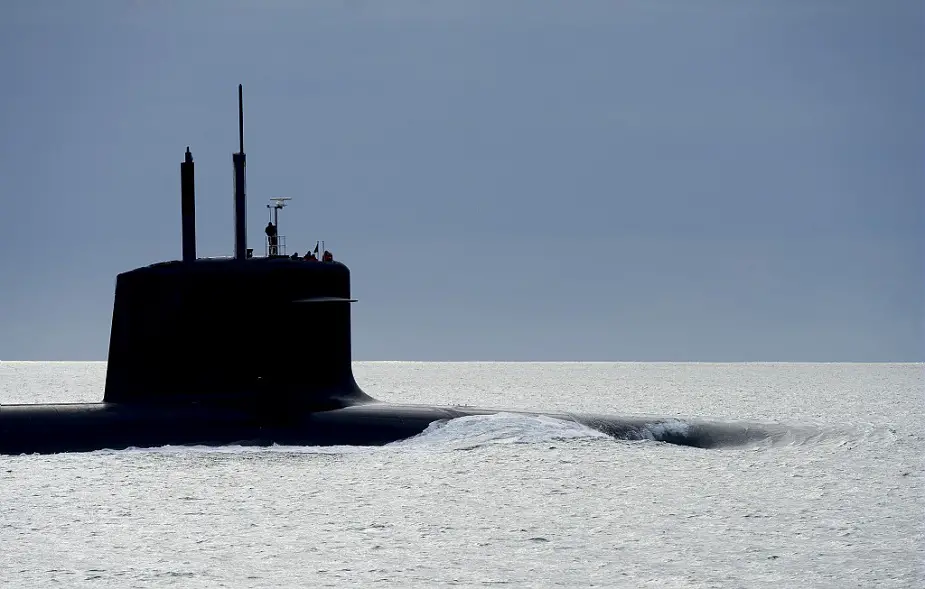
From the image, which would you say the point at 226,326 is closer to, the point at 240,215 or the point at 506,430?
the point at 240,215

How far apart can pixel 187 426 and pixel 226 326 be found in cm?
181

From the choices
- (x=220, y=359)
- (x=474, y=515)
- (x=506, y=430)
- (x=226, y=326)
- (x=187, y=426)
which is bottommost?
(x=474, y=515)

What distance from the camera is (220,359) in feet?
75.9

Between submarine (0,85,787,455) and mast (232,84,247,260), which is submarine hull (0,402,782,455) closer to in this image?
submarine (0,85,787,455)

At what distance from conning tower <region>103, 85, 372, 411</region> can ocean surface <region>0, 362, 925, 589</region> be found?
123 cm

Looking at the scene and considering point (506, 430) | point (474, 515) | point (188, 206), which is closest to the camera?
point (474, 515)

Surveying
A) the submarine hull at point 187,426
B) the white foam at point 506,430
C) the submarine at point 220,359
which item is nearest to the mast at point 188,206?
the submarine at point 220,359

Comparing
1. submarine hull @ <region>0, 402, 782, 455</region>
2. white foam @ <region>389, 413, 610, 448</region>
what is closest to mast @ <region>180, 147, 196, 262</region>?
submarine hull @ <region>0, 402, 782, 455</region>

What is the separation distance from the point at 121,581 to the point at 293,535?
3485 millimetres

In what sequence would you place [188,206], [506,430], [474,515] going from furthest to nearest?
[506,430], [188,206], [474,515]

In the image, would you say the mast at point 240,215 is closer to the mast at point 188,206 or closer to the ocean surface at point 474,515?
the mast at point 188,206

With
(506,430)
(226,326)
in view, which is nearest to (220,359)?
(226,326)

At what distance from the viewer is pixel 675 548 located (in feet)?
52.7

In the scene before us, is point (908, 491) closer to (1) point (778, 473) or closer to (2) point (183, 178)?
(1) point (778, 473)
